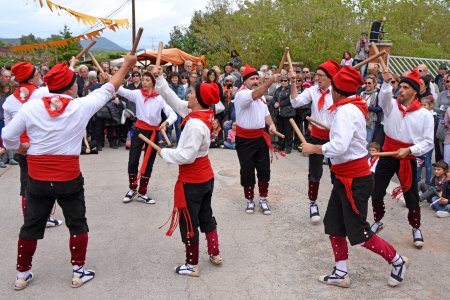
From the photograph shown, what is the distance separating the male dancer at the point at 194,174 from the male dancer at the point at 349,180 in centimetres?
92

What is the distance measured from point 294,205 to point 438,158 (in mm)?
3459

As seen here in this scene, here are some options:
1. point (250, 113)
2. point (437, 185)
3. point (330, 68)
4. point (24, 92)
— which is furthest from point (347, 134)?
point (24, 92)

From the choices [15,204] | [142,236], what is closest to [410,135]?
[142,236]

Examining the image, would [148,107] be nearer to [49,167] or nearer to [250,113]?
[250,113]

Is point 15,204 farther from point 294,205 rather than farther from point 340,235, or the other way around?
point 340,235

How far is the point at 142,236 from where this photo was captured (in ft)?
17.0

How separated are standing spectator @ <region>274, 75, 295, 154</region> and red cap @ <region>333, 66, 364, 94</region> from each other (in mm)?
6187

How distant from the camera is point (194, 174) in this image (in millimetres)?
4094

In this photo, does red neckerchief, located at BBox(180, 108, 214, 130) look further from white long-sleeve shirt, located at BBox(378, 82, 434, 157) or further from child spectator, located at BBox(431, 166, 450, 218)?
child spectator, located at BBox(431, 166, 450, 218)

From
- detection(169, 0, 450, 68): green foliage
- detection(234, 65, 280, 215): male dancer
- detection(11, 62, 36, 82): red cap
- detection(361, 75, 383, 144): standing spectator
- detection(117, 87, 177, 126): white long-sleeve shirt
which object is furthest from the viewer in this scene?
detection(169, 0, 450, 68): green foliage

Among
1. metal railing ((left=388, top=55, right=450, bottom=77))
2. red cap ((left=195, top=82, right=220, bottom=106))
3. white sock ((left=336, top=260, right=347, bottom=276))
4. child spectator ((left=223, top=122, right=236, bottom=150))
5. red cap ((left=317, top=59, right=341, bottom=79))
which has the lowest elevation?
white sock ((left=336, top=260, right=347, bottom=276))

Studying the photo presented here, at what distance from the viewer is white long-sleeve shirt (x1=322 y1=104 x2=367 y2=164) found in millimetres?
3699

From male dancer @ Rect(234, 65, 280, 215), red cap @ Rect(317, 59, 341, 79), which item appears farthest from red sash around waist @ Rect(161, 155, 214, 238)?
red cap @ Rect(317, 59, 341, 79)

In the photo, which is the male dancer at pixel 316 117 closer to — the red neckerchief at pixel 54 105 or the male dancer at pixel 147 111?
the male dancer at pixel 147 111
